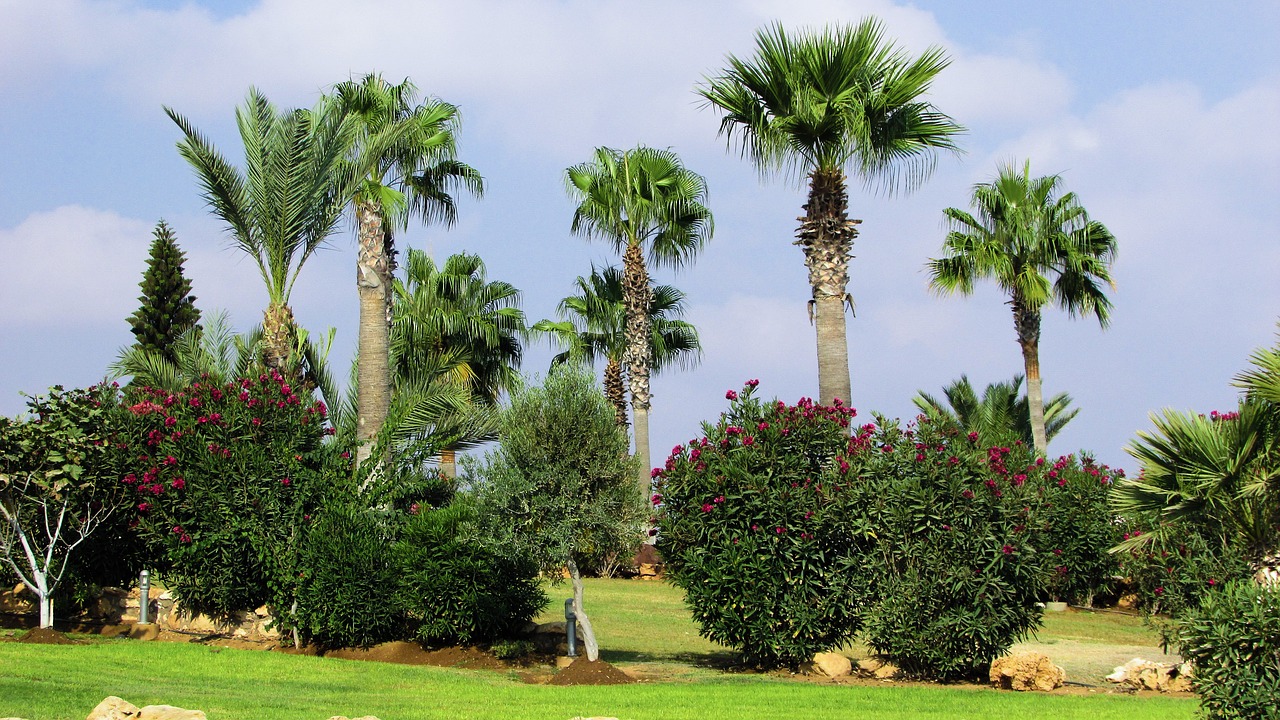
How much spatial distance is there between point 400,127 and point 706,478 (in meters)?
8.46

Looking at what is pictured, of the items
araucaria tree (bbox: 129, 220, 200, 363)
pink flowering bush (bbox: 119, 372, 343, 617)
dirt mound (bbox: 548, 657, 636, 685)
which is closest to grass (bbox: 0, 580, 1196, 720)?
→ dirt mound (bbox: 548, 657, 636, 685)

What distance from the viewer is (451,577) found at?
51.2ft

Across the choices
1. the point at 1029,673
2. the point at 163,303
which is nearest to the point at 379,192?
the point at 1029,673

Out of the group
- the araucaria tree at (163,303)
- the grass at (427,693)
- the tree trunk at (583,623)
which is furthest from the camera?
the araucaria tree at (163,303)

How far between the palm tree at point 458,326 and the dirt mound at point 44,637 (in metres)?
17.6

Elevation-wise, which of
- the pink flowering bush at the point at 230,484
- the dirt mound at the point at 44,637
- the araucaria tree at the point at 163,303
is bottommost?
the dirt mound at the point at 44,637

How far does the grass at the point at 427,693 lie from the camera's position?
444 inches

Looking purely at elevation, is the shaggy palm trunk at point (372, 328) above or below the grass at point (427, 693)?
above

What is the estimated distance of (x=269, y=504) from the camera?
1673 cm

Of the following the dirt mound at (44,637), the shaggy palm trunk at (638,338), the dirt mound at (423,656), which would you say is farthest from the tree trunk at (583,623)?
the shaggy palm trunk at (638,338)

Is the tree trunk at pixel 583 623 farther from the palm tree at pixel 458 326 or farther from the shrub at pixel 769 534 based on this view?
the palm tree at pixel 458 326

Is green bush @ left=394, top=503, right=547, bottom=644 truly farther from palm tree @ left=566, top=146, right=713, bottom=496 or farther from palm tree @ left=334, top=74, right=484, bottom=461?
palm tree @ left=566, top=146, right=713, bottom=496

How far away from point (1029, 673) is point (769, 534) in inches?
137

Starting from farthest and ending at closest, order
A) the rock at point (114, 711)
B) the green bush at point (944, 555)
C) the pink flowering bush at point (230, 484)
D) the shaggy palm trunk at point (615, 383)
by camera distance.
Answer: the shaggy palm trunk at point (615, 383) < the pink flowering bush at point (230, 484) < the green bush at point (944, 555) < the rock at point (114, 711)
